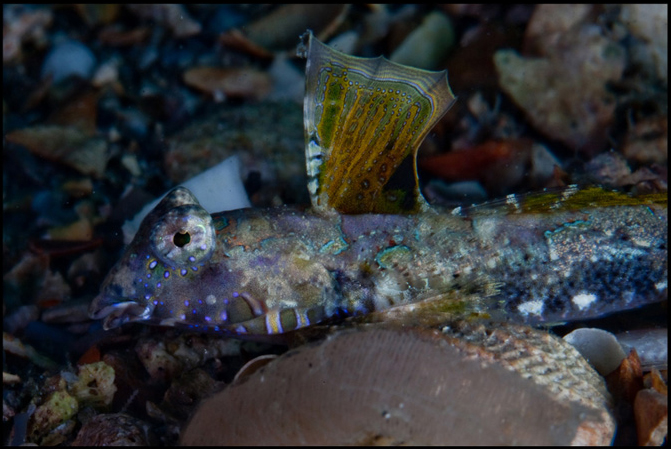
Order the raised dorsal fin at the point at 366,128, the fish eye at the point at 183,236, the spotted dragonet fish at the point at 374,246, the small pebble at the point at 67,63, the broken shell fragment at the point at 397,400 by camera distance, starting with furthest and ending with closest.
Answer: the small pebble at the point at 67,63
the raised dorsal fin at the point at 366,128
the spotted dragonet fish at the point at 374,246
the fish eye at the point at 183,236
the broken shell fragment at the point at 397,400

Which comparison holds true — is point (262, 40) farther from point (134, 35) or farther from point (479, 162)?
point (479, 162)

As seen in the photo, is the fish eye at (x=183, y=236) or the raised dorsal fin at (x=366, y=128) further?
the raised dorsal fin at (x=366, y=128)

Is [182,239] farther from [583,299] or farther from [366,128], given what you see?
[583,299]

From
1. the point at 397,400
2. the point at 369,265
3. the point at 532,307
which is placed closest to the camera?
the point at 397,400

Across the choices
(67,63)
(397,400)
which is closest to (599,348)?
(397,400)

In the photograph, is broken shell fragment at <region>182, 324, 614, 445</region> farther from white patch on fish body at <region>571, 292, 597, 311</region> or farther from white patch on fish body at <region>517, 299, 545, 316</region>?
white patch on fish body at <region>571, 292, 597, 311</region>

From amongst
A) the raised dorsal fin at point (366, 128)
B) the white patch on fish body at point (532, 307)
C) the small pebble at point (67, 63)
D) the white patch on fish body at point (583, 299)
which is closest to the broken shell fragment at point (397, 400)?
the white patch on fish body at point (532, 307)

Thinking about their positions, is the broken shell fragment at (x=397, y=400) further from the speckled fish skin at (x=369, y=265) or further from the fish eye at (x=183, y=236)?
the fish eye at (x=183, y=236)
